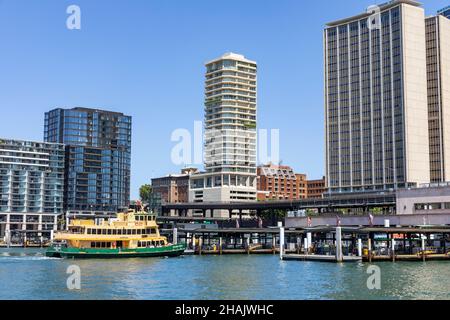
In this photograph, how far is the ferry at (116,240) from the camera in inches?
4608

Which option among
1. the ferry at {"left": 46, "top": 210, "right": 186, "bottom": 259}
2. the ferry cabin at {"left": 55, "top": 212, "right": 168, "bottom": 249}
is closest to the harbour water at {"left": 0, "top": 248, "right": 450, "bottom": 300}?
the ferry at {"left": 46, "top": 210, "right": 186, "bottom": 259}

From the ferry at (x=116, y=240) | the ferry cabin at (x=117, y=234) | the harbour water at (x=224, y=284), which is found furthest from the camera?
the ferry cabin at (x=117, y=234)

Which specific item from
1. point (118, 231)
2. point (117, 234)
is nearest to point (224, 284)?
point (117, 234)

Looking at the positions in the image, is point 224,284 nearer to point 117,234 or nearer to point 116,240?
point 116,240

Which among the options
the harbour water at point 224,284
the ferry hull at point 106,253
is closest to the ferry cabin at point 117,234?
the ferry hull at point 106,253

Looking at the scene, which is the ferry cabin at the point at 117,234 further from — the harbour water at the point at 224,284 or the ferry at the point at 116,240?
the harbour water at the point at 224,284

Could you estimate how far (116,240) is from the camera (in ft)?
392

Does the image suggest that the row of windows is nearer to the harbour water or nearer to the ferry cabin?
the ferry cabin

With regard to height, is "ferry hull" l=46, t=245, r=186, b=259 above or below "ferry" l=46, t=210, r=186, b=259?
below

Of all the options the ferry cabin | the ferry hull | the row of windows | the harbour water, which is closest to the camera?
the harbour water

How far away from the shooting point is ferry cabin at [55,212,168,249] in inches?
4651

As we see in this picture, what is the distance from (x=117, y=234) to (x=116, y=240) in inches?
48.0

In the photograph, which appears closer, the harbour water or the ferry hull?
the harbour water
